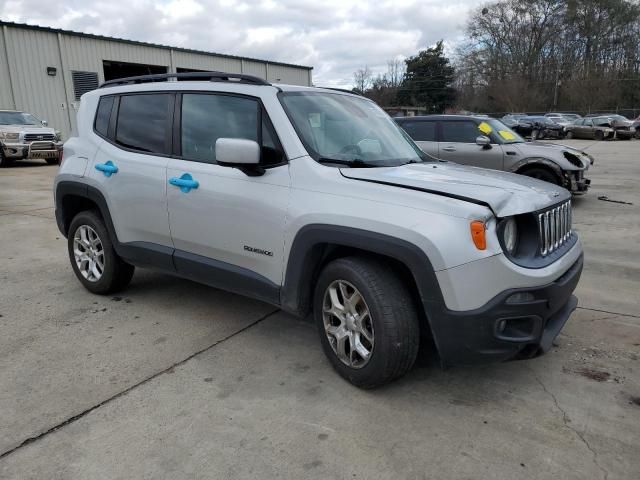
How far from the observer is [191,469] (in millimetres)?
2467

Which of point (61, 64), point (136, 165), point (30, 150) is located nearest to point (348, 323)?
point (136, 165)

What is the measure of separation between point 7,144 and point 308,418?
1755 cm

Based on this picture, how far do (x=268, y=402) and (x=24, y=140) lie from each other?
17.1 meters

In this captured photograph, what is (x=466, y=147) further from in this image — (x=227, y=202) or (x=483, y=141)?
(x=227, y=202)

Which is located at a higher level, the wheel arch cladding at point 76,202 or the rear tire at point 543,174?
the wheel arch cladding at point 76,202

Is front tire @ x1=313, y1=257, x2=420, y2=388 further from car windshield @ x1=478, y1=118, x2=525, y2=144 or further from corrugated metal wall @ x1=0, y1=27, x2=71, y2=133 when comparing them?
corrugated metal wall @ x1=0, y1=27, x2=71, y2=133

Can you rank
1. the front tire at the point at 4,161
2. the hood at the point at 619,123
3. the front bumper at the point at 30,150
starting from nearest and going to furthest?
1. the front bumper at the point at 30,150
2. the front tire at the point at 4,161
3. the hood at the point at 619,123

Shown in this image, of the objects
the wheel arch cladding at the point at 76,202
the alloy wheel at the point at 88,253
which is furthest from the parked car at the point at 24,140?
the alloy wheel at the point at 88,253

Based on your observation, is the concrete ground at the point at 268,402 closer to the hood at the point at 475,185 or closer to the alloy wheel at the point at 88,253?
the alloy wheel at the point at 88,253

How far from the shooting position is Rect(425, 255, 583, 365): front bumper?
8.68 ft

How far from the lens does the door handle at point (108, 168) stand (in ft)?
14.0

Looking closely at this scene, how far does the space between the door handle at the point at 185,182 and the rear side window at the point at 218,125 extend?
0.16 m

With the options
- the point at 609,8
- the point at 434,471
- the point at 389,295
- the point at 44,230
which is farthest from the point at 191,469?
the point at 609,8

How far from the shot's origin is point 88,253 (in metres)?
4.78
